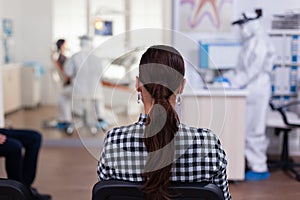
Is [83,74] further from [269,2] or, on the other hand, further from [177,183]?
[269,2]

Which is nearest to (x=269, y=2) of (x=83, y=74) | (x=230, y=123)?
(x=230, y=123)

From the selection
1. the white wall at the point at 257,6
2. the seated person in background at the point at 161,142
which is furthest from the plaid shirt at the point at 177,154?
the white wall at the point at 257,6

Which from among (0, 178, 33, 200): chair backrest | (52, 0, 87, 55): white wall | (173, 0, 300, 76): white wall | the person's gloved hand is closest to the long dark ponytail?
(0, 178, 33, 200): chair backrest

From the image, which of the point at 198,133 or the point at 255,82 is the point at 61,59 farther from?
the point at 198,133

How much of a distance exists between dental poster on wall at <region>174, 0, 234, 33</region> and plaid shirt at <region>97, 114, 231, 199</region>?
251cm

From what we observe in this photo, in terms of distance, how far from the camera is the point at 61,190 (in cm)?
295

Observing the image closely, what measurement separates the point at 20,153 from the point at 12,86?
3214mm

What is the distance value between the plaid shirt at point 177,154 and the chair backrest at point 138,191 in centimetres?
8

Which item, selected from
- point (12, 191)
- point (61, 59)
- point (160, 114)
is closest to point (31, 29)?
point (61, 59)

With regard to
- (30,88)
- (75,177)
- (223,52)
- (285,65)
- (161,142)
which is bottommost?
(75,177)

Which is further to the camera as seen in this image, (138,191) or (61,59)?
(61,59)

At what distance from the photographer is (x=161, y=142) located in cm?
112

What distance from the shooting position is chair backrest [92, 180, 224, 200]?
1.06 meters

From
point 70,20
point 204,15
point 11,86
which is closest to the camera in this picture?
point 204,15
